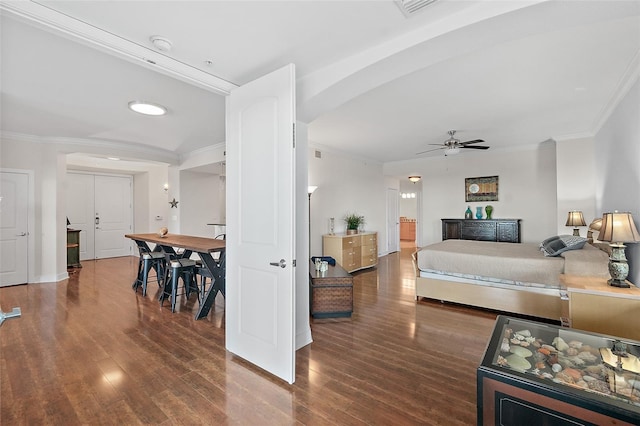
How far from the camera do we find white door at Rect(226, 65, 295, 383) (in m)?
2.14

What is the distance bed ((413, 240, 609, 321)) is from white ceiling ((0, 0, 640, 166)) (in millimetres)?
1994

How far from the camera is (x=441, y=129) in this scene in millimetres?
4777

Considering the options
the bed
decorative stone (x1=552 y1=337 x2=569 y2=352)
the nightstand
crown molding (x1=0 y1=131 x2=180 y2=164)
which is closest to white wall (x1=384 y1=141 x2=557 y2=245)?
the bed

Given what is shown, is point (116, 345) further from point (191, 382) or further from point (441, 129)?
point (441, 129)

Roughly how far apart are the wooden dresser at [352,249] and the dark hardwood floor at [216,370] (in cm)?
187

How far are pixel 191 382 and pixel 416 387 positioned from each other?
5.63ft

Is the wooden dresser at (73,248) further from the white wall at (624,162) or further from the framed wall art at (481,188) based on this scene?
the white wall at (624,162)

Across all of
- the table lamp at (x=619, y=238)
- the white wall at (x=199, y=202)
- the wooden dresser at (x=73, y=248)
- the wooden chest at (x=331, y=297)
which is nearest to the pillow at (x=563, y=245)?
the table lamp at (x=619, y=238)

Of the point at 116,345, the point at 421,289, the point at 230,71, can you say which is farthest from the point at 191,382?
the point at 421,289

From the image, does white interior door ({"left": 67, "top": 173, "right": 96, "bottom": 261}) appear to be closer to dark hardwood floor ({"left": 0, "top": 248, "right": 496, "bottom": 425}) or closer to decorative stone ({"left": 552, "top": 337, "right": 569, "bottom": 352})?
dark hardwood floor ({"left": 0, "top": 248, "right": 496, "bottom": 425})

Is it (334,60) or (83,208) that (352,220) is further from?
(83,208)

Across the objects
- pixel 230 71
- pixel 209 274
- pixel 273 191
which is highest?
pixel 230 71

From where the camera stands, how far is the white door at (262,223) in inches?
84.4

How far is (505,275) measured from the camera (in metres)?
3.52
